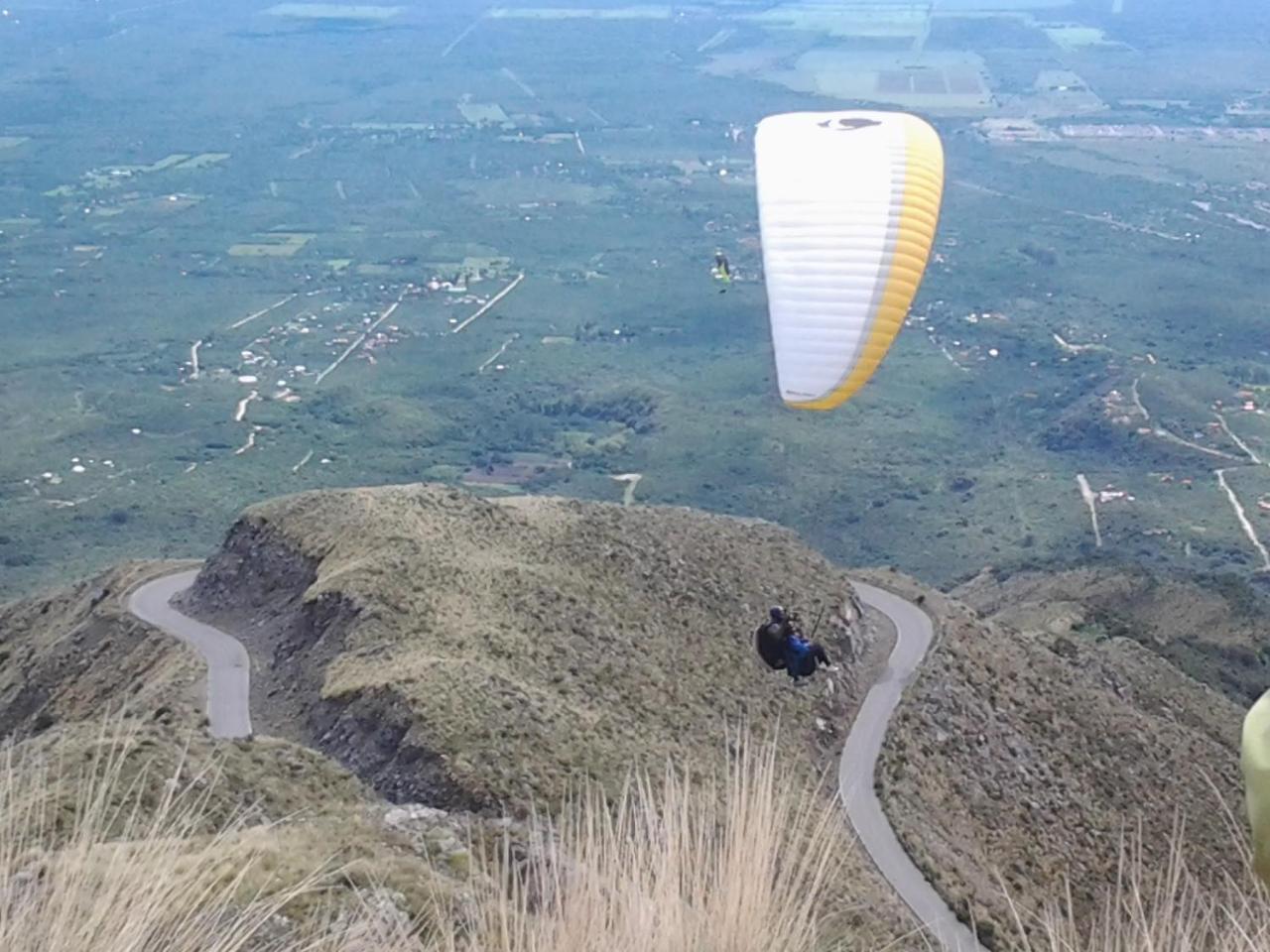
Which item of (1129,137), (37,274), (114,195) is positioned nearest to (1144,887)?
(37,274)

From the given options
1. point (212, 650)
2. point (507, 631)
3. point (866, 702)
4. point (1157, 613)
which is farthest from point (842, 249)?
A: point (1157, 613)

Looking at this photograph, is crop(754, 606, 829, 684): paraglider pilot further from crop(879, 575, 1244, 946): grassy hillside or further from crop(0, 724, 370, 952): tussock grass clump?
crop(0, 724, 370, 952): tussock grass clump

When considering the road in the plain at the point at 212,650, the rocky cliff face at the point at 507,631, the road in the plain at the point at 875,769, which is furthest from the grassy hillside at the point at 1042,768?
the road in the plain at the point at 212,650

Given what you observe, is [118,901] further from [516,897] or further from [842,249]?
[842,249]

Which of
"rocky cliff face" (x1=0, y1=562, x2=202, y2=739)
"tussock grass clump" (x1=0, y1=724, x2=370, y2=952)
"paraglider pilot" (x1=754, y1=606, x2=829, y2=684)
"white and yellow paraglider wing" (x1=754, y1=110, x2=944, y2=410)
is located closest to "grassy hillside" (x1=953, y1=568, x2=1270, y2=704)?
"rocky cliff face" (x1=0, y1=562, x2=202, y2=739)

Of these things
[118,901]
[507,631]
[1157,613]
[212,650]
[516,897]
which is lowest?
[1157,613]

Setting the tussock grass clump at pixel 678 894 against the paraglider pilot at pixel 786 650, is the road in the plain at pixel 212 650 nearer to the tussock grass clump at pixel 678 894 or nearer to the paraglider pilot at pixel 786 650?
the paraglider pilot at pixel 786 650
